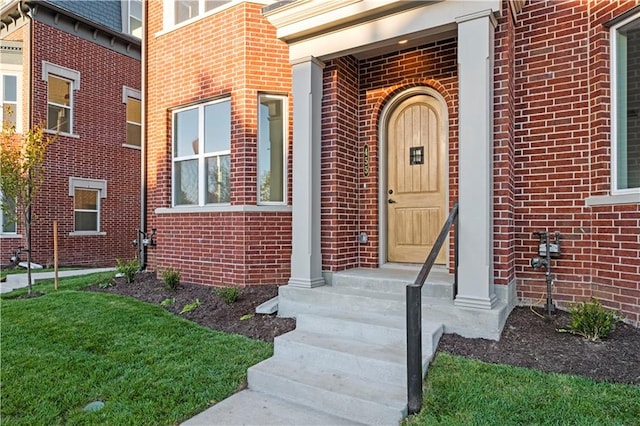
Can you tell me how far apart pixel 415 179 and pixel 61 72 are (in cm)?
1083

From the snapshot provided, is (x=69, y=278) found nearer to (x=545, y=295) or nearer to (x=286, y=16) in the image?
(x=286, y=16)

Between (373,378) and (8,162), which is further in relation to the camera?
(8,162)

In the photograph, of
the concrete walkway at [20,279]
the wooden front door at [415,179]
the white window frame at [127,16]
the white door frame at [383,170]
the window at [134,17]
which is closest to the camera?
the wooden front door at [415,179]

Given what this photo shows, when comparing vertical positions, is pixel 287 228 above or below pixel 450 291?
above

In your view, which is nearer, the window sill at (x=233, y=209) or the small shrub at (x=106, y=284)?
the window sill at (x=233, y=209)

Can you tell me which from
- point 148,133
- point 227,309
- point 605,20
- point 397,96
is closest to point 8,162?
point 148,133

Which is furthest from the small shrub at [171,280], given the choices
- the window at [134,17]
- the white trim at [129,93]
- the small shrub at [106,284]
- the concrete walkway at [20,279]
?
the window at [134,17]

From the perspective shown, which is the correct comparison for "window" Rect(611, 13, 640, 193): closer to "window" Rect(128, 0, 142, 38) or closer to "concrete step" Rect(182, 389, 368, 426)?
"concrete step" Rect(182, 389, 368, 426)

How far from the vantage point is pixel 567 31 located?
14.7 ft

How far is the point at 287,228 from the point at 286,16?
302cm

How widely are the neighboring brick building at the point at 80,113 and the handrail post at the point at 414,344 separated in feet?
36.3

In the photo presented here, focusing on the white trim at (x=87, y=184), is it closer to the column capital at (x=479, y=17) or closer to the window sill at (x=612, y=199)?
the column capital at (x=479, y=17)

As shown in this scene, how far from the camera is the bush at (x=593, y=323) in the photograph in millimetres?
3545

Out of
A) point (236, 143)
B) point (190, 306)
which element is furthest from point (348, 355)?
point (236, 143)
